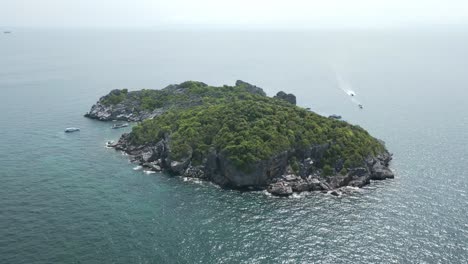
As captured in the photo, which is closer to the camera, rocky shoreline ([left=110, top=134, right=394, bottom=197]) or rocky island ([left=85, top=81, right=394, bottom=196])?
rocky shoreline ([left=110, top=134, right=394, bottom=197])

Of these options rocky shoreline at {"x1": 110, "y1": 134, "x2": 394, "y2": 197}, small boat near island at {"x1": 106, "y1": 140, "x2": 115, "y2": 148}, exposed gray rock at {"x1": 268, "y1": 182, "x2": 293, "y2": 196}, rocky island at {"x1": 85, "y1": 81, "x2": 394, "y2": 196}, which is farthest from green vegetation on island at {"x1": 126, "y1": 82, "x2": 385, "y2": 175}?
exposed gray rock at {"x1": 268, "y1": 182, "x2": 293, "y2": 196}

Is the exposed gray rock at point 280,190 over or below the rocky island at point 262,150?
below

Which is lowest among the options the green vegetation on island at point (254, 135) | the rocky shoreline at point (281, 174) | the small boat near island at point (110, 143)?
the small boat near island at point (110, 143)

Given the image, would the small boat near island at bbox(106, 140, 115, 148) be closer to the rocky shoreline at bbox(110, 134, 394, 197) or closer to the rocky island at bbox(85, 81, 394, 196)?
the rocky island at bbox(85, 81, 394, 196)

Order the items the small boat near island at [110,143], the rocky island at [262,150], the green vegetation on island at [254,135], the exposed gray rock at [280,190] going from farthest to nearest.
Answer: the small boat near island at [110,143]
the green vegetation on island at [254,135]
the rocky island at [262,150]
the exposed gray rock at [280,190]

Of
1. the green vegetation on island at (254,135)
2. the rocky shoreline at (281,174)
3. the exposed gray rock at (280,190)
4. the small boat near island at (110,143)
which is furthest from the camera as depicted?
the small boat near island at (110,143)

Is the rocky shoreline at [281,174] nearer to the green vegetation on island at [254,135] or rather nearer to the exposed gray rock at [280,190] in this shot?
the exposed gray rock at [280,190]

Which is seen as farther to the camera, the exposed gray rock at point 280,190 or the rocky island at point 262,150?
the rocky island at point 262,150

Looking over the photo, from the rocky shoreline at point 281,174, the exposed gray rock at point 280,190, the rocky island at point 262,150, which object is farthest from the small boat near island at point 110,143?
the exposed gray rock at point 280,190

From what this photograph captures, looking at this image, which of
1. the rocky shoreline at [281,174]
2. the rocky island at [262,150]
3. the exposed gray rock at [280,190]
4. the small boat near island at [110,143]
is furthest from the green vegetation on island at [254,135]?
the exposed gray rock at [280,190]
